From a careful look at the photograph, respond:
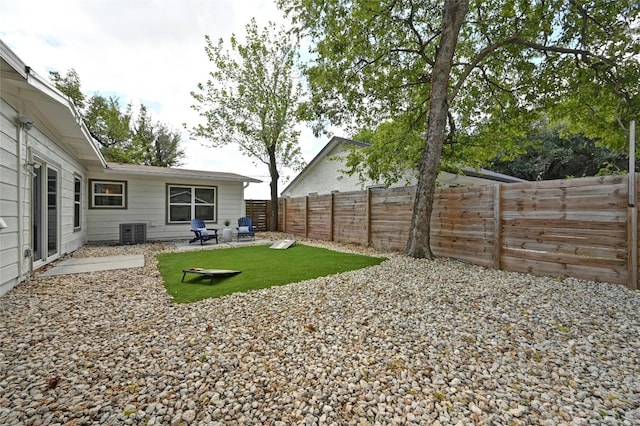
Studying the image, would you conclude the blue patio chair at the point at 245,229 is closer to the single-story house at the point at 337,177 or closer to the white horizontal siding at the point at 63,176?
the single-story house at the point at 337,177

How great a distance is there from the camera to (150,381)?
1.97m

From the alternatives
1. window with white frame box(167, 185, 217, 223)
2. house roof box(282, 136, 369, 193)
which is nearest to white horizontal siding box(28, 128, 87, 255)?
window with white frame box(167, 185, 217, 223)

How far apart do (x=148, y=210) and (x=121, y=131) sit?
48.2 feet

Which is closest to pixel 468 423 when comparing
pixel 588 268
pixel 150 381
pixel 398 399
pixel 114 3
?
pixel 398 399

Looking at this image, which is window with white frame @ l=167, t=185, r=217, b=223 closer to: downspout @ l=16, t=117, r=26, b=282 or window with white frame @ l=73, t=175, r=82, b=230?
window with white frame @ l=73, t=175, r=82, b=230

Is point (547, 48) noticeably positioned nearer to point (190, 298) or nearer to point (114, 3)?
point (190, 298)

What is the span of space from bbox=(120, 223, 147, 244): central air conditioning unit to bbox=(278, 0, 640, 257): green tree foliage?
737 cm

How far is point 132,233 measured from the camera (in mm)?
9664

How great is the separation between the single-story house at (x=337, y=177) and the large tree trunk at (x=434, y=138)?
4.73 metres

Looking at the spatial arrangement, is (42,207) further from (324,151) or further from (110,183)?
(324,151)

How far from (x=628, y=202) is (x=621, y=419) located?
3.96 meters

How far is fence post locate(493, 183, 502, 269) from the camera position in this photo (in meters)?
5.50

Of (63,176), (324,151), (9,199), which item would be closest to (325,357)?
(9,199)

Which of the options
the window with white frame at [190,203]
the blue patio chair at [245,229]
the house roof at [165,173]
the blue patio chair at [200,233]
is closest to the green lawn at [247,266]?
the blue patio chair at [200,233]
